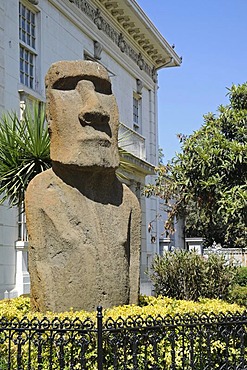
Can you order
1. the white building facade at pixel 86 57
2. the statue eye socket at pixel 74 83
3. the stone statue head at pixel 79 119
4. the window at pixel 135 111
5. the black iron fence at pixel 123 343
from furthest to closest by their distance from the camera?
the window at pixel 135 111, the white building facade at pixel 86 57, the statue eye socket at pixel 74 83, the stone statue head at pixel 79 119, the black iron fence at pixel 123 343

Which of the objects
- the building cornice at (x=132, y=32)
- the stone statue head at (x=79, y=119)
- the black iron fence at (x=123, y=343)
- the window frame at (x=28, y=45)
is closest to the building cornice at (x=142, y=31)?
the building cornice at (x=132, y=32)

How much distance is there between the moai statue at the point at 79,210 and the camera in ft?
19.7

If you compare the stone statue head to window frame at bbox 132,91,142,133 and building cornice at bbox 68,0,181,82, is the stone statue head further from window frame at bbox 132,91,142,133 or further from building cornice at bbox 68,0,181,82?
window frame at bbox 132,91,142,133

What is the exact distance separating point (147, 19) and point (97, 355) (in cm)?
1737

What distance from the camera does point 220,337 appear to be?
19.0ft

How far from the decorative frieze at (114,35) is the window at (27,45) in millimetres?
2218

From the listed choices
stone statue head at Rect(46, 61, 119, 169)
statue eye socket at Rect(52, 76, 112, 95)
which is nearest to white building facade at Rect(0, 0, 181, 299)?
statue eye socket at Rect(52, 76, 112, 95)

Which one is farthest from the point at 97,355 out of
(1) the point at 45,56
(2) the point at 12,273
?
(1) the point at 45,56

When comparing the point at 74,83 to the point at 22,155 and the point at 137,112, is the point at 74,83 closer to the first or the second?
the point at 22,155

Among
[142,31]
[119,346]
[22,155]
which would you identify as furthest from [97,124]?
[142,31]

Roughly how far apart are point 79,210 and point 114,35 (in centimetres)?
1489

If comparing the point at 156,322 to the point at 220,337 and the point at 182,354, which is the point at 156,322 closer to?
the point at 182,354

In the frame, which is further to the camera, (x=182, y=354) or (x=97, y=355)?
(x=182, y=354)

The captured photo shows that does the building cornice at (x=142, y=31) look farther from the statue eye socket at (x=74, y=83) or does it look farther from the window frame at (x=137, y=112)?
the statue eye socket at (x=74, y=83)
